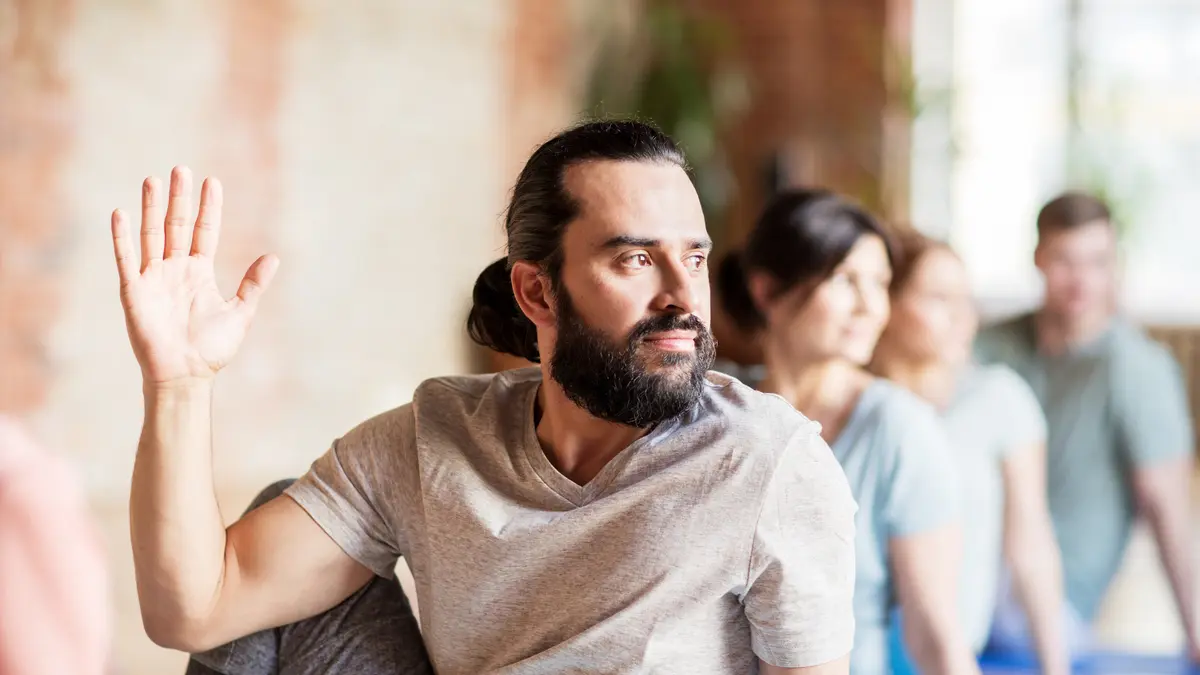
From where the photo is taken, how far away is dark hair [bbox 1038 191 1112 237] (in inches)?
126

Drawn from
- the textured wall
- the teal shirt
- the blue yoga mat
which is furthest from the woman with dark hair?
the textured wall

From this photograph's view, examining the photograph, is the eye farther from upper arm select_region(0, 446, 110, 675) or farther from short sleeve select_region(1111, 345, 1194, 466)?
short sleeve select_region(1111, 345, 1194, 466)

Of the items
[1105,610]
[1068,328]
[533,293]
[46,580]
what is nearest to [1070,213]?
[1068,328]

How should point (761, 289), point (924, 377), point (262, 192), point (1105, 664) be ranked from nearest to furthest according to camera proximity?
point (761, 289) < point (924, 377) < point (1105, 664) < point (262, 192)

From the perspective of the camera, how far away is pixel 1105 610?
4832 mm

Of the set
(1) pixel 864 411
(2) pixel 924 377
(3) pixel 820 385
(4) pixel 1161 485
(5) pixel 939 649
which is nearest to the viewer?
(5) pixel 939 649

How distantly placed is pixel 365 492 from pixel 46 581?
91 centimetres

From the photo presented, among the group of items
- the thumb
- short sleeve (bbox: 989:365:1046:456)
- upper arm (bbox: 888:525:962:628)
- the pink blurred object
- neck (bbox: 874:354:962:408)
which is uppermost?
the thumb

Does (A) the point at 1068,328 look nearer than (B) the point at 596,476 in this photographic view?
No

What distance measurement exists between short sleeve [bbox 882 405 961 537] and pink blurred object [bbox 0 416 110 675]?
1519 millimetres

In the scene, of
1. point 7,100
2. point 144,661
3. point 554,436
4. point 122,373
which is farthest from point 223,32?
point 554,436

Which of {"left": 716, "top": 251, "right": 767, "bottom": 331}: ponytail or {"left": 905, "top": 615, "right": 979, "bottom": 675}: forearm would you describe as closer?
{"left": 905, "top": 615, "right": 979, "bottom": 675}: forearm

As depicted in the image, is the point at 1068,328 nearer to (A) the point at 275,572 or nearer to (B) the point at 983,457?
(B) the point at 983,457

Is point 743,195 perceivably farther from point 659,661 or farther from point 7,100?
point 659,661
